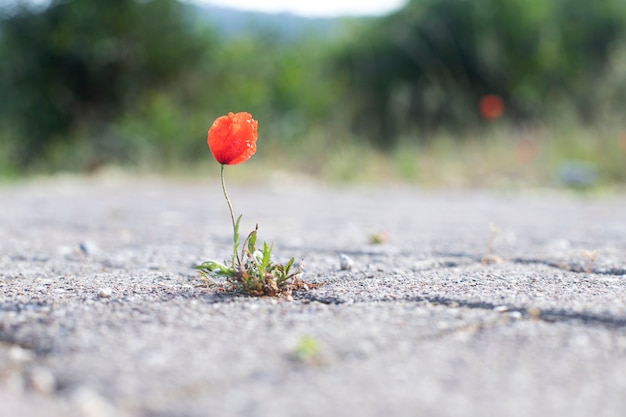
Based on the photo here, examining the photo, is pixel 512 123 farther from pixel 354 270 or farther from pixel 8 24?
pixel 354 270

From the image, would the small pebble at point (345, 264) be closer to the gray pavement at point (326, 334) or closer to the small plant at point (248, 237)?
the gray pavement at point (326, 334)

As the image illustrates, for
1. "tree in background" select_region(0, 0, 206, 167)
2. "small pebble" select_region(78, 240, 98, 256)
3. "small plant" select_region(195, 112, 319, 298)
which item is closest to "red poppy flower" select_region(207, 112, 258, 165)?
"small plant" select_region(195, 112, 319, 298)

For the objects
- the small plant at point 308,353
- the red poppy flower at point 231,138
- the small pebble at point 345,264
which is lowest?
the small plant at point 308,353

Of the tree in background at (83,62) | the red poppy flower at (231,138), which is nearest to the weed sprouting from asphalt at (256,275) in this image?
the red poppy flower at (231,138)

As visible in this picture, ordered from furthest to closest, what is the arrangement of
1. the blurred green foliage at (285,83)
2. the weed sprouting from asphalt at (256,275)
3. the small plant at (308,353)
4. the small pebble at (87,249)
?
1. the blurred green foliage at (285,83)
2. the small pebble at (87,249)
3. the weed sprouting from asphalt at (256,275)
4. the small plant at (308,353)

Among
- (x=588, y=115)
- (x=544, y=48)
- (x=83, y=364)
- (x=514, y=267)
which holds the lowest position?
(x=83, y=364)

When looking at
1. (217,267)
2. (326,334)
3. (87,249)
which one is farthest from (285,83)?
(326,334)

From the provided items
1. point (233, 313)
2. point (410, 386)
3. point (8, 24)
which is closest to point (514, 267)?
point (233, 313)
